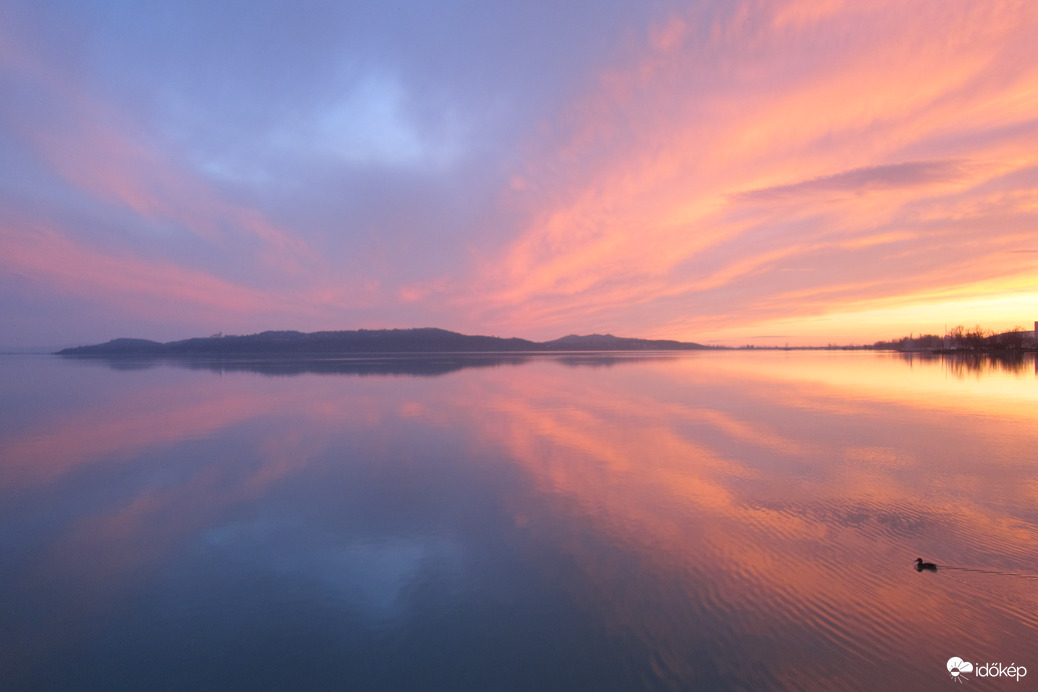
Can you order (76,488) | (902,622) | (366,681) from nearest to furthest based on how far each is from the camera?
(366,681), (902,622), (76,488)

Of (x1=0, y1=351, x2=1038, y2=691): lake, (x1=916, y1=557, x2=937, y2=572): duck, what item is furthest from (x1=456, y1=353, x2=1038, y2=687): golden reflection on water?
(x1=916, y1=557, x2=937, y2=572): duck

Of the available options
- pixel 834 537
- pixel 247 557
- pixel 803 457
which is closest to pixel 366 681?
pixel 247 557

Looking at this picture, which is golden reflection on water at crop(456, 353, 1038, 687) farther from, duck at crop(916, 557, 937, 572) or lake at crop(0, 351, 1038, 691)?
duck at crop(916, 557, 937, 572)

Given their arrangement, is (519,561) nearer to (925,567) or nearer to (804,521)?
(804,521)

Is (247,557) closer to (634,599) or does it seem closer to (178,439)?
(634,599)

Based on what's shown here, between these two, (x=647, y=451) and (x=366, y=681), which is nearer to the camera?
(x=366, y=681)

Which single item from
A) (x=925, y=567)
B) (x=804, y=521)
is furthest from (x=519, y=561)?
(x=925, y=567)

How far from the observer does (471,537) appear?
28.1 feet

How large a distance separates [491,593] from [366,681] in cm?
202

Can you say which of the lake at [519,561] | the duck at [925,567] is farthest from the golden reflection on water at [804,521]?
the duck at [925,567]

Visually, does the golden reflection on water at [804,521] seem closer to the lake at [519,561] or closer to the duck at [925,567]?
the lake at [519,561]

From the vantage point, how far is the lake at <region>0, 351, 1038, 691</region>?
5.31 m

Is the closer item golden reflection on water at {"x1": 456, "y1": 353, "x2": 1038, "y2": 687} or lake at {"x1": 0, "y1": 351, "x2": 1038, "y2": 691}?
lake at {"x1": 0, "y1": 351, "x2": 1038, "y2": 691}

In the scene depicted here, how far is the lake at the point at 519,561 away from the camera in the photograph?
17.4 ft
